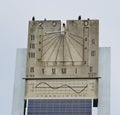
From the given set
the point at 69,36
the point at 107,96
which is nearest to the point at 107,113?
the point at 107,96

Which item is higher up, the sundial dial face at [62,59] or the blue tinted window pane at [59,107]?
the sundial dial face at [62,59]

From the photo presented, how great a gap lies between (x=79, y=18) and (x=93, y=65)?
582 centimetres

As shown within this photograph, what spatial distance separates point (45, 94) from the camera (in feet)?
412

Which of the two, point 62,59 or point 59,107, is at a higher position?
point 62,59

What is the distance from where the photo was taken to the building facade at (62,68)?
411 feet

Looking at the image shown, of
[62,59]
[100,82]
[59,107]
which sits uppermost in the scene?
[62,59]

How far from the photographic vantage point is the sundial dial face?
411 ft

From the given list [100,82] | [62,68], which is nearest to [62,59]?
[62,68]

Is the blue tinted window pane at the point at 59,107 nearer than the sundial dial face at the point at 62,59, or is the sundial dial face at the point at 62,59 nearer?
the sundial dial face at the point at 62,59

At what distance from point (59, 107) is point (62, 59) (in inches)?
206

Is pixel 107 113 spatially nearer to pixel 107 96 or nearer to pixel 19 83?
pixel 107 96

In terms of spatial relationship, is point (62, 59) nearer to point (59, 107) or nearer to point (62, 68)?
point (62, 68)

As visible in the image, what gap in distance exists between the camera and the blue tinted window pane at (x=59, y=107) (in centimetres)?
12594

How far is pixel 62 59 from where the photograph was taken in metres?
127
